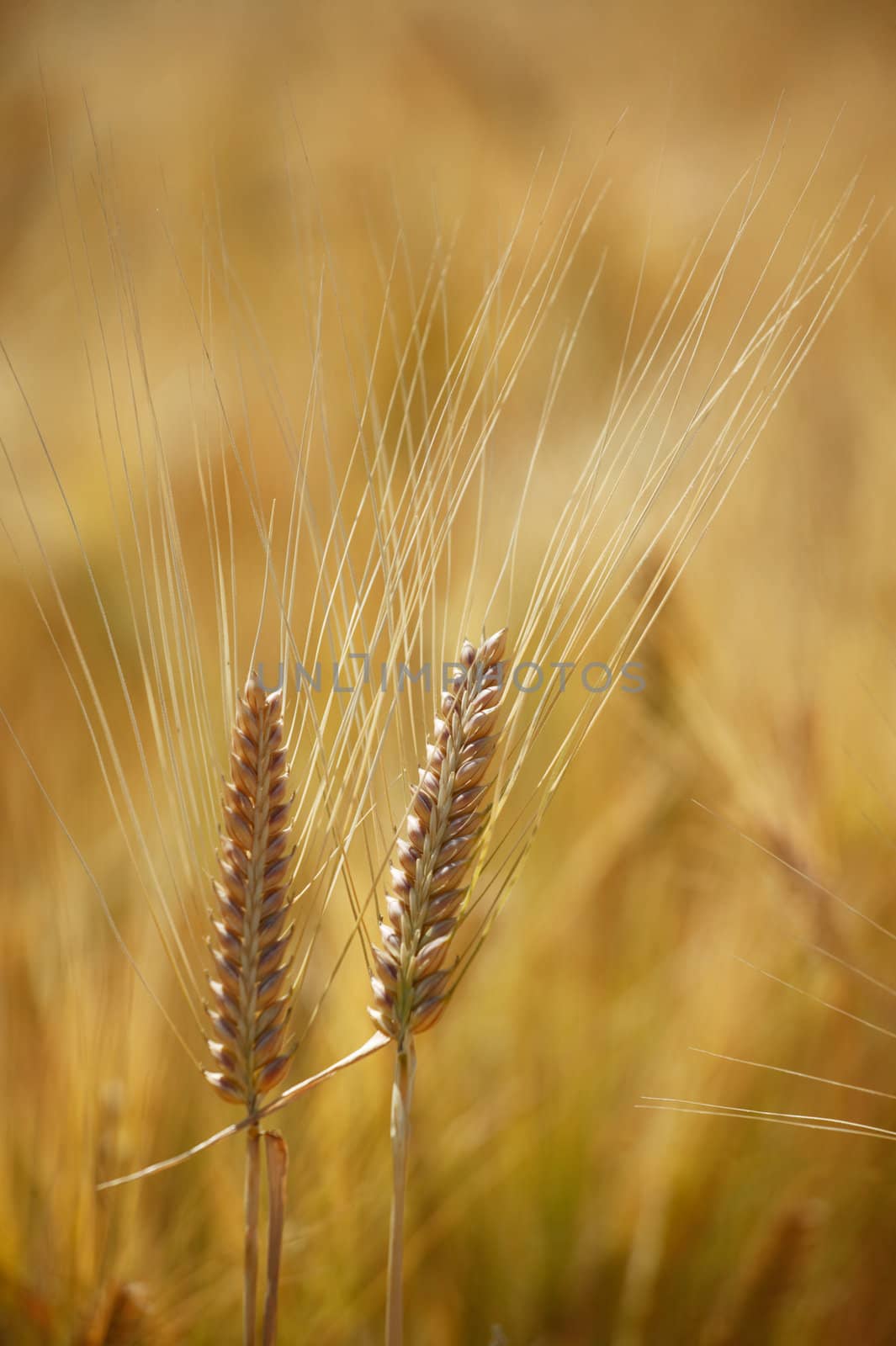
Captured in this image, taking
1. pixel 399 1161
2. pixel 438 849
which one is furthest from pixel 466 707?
pixel 399 1161

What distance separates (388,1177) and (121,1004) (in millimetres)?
203

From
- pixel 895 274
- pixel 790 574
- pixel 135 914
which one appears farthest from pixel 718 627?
pixel 135 914

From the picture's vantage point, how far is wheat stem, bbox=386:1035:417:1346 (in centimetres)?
30

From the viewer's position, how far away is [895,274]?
0.73 m

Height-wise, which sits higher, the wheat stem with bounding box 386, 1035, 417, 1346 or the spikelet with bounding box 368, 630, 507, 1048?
the spikelet with bounding box 368, 630, 507, 1048

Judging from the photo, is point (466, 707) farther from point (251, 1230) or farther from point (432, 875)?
point (251, 1230)

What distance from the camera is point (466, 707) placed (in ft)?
0.98

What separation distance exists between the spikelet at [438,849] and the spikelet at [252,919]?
0.13ft

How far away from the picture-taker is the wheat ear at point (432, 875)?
0.98ft

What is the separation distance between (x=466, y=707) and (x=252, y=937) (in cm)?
12

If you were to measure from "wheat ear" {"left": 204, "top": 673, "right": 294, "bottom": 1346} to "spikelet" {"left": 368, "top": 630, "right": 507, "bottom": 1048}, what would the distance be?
0.13 feet

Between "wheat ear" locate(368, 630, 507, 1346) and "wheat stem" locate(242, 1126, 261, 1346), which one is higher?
"wheat ear" locate(368, 630, 507, 1346)

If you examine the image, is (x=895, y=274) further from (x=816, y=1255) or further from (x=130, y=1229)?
Answer: (x=130, y=1229)

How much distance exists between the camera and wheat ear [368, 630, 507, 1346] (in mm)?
299
